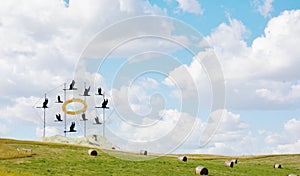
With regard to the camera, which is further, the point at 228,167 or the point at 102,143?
the point at 102,143

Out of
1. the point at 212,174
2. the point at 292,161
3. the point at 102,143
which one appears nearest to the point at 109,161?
the point at 212,174

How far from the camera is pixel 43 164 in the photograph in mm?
55875

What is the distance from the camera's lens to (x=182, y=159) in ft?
239

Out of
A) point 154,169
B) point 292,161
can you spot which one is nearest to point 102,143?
point 292,161

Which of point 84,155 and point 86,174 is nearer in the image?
point 86,174

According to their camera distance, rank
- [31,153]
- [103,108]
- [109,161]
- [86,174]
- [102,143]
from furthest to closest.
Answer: [102,143] → [103,108] → [31,153] → [109,161] → [86,174]

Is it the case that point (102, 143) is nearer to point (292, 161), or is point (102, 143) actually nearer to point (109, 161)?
point (292, 161)

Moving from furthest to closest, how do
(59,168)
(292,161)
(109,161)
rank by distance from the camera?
(292,161) → (109,161) → (59,168)

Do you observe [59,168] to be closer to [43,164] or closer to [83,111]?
[43,164]

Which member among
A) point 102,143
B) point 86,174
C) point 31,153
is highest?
point 102,143

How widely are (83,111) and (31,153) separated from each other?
41.5 m

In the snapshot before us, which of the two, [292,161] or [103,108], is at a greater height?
[103,108]

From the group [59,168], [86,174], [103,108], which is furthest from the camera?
[103,108]

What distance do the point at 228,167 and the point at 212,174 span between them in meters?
11.4
